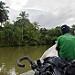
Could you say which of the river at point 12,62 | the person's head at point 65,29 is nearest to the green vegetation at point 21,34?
the river at point 12,62

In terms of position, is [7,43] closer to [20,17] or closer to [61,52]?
[20,17]

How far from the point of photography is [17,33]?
2134 centimetres

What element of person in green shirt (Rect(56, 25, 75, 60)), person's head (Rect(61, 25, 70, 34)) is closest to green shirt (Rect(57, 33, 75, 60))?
person in green shirt (Rect(56, 25, 75, 60))

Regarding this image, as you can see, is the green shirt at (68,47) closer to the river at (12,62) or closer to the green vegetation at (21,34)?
the river at (12,62)

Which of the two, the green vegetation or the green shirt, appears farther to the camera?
the green vegetation

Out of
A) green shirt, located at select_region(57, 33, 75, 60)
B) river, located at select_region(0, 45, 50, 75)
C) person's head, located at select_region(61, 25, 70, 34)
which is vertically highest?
person's head, located at select_region(61, 25, 70, 34)

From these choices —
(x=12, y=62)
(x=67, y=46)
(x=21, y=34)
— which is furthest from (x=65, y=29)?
(x=21, y=34)

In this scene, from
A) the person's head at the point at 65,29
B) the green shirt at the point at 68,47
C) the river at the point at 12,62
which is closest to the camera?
the green shirt at the point at 68,47

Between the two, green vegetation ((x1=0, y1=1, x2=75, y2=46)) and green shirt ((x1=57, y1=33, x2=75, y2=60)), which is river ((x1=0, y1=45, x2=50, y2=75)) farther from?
green vegetation ((x1=0, y1=1, x2=75, y2=46))

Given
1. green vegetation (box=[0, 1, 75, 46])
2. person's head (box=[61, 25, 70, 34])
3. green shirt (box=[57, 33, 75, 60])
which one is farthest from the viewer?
green vegetation (box=[0, 1, 75, 46])

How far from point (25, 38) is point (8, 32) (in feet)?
14.5

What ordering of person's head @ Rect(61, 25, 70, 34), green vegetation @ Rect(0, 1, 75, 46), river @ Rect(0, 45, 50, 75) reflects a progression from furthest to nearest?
green vegetation @ Rect(0, 1, 75, 46)
river @ Rect(0, 45, 50, 75)
person's head @ Rect(61, 25, 70, 34)

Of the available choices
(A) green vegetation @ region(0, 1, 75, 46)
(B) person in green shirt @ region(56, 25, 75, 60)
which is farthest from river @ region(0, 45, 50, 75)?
(A) green vegetation @ region(0, 1, 75, 46)

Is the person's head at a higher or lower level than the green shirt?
higher
